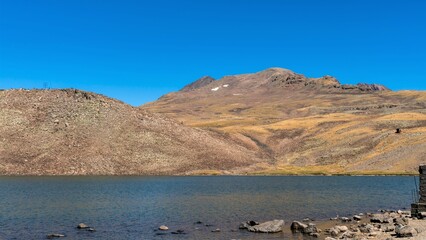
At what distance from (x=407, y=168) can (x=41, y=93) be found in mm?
113728

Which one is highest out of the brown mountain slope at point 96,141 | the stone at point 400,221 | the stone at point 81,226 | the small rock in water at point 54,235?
the brown mountain slope at point 96,141

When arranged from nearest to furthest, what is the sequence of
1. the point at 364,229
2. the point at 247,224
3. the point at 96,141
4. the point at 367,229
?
the point at 367,229, the point at 364,229, the point at 247,224, the point at 96,141

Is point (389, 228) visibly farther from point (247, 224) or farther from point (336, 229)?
point (247, 224)

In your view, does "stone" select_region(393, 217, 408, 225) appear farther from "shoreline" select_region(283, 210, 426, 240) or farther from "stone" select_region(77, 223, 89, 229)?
"stone" select_region(77, 223, 89, 229)

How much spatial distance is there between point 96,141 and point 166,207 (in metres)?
81.3

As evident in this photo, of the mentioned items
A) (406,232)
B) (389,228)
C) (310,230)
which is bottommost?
(310,230)

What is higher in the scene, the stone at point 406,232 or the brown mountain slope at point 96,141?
the brown mountain slope at point 96,141

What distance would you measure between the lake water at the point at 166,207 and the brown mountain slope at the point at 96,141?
41910mm

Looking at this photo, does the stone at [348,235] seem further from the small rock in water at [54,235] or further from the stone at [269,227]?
the small rock in water at [54,235]

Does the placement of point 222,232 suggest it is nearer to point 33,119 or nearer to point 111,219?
point 111,219

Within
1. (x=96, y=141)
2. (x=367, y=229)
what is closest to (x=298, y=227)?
(x=367, y=229)

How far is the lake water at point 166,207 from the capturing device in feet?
138

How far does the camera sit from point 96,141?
5295 inches

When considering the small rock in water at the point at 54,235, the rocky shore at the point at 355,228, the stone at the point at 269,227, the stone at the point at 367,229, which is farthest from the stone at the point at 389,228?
the small rock in water at the point at 54,235
